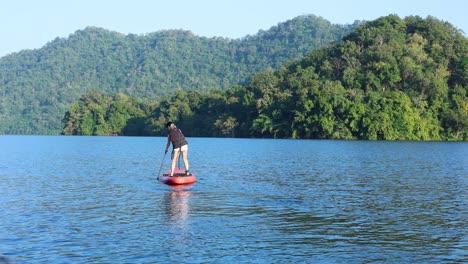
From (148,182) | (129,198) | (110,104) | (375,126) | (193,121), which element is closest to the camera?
(129,198)

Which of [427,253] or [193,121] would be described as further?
[193,121]

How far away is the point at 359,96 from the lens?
114000 millimetres

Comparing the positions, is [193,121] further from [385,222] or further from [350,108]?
[385,222]

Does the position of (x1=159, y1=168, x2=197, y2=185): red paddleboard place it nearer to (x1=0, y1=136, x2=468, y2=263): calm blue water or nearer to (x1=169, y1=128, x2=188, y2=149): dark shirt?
(x1=0, y1=136, x2=468, y2=263): calm blue water

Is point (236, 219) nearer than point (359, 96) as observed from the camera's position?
Yes

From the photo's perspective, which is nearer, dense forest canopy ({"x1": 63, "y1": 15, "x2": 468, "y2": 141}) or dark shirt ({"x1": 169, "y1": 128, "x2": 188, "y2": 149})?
dark shirt ({"x1": 169, "y1": 128, "x2": 188, "y2": 149})

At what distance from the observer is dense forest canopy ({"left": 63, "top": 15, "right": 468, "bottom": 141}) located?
110750 millimetres

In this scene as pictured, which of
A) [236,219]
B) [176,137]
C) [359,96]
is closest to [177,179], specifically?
[176,137]

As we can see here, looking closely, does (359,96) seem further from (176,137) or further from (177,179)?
(177,179)

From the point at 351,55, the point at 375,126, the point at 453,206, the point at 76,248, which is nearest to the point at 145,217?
the point at 76,248

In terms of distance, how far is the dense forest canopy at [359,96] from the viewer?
110750 millimetres

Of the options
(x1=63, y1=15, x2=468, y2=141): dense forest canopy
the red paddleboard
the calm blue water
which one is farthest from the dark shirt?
(x1=63, y1=15, x2=468, y2=141): dense forest canopy

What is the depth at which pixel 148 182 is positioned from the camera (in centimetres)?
3058

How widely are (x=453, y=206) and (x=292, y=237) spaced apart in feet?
28.0
